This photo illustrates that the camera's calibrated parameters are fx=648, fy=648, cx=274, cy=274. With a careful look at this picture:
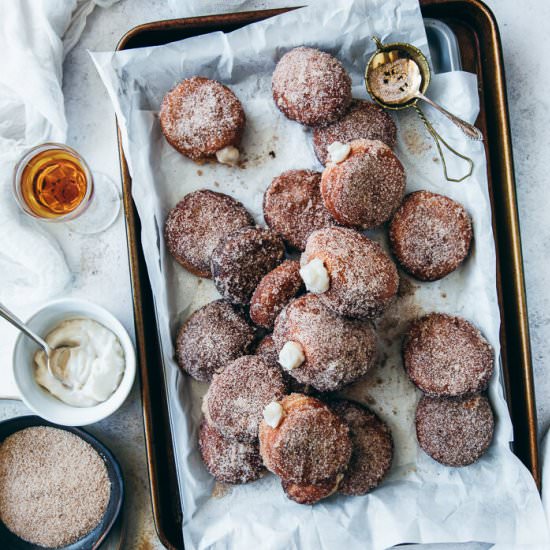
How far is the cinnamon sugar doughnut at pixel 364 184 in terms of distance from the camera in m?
1.66

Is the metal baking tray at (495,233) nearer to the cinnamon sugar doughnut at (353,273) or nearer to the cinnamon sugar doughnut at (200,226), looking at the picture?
the cinnamon sugar doughnut at (200,226)

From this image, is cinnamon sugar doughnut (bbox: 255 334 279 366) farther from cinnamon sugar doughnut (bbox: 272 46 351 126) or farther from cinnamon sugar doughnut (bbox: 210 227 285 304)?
cinnamon sugar doughnut (bbox: 272 46 351 126)

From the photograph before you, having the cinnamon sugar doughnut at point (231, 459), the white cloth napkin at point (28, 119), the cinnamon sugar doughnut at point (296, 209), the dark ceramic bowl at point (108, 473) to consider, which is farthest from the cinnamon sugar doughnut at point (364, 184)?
the dark ceramic bowl at point (108, 473)

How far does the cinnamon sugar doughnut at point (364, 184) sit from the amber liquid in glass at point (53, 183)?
0.72 m

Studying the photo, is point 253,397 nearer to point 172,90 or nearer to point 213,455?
point 213,455

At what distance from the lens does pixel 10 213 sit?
6.31ft

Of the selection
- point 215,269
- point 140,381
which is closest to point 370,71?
point 215,269

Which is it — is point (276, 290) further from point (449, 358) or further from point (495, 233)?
point (495, 233)

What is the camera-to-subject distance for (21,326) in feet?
5.68

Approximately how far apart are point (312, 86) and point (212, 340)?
733 mm

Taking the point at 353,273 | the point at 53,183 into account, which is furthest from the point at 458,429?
the point at 53,183

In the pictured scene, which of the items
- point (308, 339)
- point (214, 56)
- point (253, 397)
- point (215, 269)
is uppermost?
point (214, 56)

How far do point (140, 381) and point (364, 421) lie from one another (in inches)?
24.7

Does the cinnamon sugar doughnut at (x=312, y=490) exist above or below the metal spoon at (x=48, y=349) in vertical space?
below
